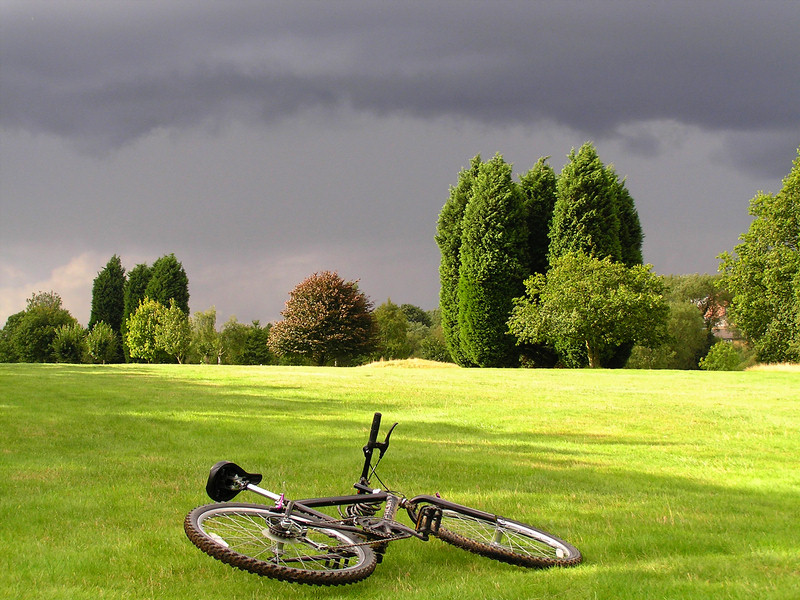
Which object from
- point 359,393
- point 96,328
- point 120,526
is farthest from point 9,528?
point 96,328

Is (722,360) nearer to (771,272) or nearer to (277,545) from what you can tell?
(771,272)

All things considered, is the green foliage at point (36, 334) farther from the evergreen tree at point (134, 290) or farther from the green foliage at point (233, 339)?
the green foliage at point (233, 339)

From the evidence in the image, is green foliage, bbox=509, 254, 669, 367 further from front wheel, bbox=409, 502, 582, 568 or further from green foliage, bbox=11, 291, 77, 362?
green foliage, bbox=11, 291, 77, 362

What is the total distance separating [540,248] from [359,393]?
31.0m

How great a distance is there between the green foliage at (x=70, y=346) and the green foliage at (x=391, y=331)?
31.5 meters

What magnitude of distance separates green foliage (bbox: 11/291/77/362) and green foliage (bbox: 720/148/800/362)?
66.5 m

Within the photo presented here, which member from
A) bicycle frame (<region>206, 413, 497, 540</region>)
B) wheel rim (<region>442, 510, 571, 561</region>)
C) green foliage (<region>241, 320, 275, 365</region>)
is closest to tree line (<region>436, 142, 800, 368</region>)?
green foliage (<region>241, 320, 275, 365</region>)

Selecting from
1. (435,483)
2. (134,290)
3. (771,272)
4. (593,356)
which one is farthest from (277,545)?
(134,290)

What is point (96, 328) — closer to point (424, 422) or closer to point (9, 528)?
point (424, 422)

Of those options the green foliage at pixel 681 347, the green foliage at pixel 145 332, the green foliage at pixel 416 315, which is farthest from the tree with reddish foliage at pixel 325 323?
the green foliage at pixel 416 315

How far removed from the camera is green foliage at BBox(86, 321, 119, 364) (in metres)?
67.4

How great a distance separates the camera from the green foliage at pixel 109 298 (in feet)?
244

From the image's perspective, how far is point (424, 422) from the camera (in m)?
12.9

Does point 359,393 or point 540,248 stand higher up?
point 540,248
